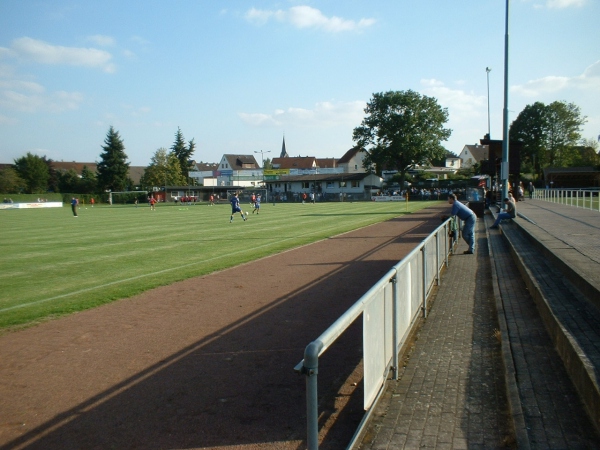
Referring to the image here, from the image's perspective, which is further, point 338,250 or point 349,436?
point 338,250

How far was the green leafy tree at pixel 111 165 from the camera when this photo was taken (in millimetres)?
92500

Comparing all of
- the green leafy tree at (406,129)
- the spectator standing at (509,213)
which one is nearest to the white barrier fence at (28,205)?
the green leafy tree at (406,129)

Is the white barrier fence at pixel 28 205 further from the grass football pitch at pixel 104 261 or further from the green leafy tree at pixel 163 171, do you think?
the grass football pitch at pixel 104 261

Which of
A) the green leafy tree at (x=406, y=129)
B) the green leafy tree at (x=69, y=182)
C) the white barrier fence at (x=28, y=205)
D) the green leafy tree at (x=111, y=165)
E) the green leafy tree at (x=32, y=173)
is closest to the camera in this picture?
the white barrier fence at (x=28, y=205)

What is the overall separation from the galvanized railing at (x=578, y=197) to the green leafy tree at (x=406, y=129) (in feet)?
115

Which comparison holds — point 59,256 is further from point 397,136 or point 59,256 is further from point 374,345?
point 397,136

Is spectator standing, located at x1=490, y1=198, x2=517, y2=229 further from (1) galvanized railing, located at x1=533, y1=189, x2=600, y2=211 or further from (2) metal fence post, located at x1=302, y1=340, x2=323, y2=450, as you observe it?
(2) metal fence post, located at x1=302, y1=340, x2=323, y2=450

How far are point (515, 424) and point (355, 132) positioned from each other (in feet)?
265

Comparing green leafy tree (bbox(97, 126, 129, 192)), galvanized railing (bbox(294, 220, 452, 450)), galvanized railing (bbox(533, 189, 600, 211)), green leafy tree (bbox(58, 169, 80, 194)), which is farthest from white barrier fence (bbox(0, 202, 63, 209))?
galvanized railing (bbox(294, 220, 452, 450))

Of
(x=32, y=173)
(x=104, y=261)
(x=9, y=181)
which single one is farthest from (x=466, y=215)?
(x=32, y=173)

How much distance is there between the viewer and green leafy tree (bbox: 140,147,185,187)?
324 ft

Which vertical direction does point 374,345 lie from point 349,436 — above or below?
above

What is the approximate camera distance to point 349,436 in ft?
13.5

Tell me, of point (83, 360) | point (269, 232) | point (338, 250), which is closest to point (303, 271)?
point (338, 250)
